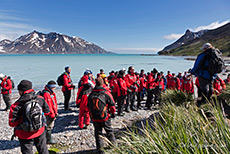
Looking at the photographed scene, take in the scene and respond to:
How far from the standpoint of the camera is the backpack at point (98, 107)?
4.02 meters

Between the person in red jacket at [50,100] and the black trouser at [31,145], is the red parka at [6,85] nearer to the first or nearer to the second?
the person in red jacket at [50,100]

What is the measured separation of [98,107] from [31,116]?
164 cm

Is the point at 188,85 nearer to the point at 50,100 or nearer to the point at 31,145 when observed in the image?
the point at 50,100

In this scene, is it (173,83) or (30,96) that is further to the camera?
(173,83)

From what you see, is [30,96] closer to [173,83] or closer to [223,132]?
[223,132]

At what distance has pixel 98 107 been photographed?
402 cm

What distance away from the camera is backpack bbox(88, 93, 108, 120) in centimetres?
402

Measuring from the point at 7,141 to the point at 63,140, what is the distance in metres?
2.14

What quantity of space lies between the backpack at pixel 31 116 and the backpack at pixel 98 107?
139 cm

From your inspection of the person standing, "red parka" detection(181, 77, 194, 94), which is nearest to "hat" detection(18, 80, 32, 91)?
the person standing

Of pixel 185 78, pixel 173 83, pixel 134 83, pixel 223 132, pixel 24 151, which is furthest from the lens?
pixel 173 83

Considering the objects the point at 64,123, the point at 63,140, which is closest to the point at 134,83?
the point at 64,123

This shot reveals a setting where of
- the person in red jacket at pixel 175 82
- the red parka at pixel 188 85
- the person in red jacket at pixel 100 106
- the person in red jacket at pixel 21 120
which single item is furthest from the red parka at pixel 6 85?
the red parka at pixel 188 85

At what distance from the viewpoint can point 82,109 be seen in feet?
19.5
